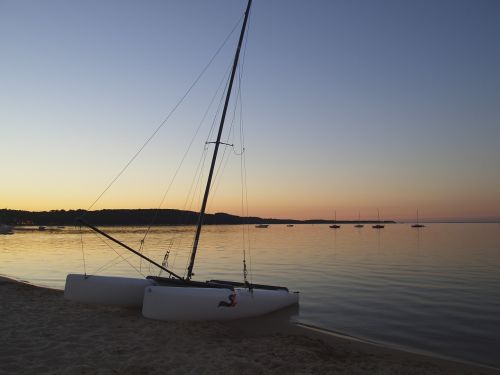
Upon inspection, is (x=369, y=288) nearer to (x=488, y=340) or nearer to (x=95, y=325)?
(x=488, y=340)

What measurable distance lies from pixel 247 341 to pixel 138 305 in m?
4.58

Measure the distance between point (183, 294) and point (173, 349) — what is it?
2347 millimetres

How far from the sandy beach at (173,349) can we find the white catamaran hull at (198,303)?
10.0 inches

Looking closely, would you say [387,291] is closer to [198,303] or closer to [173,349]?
[198,303]

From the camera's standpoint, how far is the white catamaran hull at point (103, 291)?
40.4 feet

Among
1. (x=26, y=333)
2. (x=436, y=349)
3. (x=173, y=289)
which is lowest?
(x=436, y=349)

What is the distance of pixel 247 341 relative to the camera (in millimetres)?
9648

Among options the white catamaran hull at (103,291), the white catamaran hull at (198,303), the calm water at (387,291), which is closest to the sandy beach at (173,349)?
the white catamaran hull at (198,303)

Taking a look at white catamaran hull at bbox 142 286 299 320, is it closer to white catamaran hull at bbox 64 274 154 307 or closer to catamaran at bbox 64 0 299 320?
catamaran at bbox 64 0 299 320

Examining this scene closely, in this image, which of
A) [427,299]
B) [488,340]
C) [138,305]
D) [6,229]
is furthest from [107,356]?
[6,229]

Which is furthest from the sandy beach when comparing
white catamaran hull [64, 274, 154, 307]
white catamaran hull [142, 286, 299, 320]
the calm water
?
the calm water

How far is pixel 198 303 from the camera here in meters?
11.1

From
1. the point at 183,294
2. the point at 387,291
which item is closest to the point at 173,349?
the point at 183,294

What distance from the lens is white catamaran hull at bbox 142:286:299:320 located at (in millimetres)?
10656
